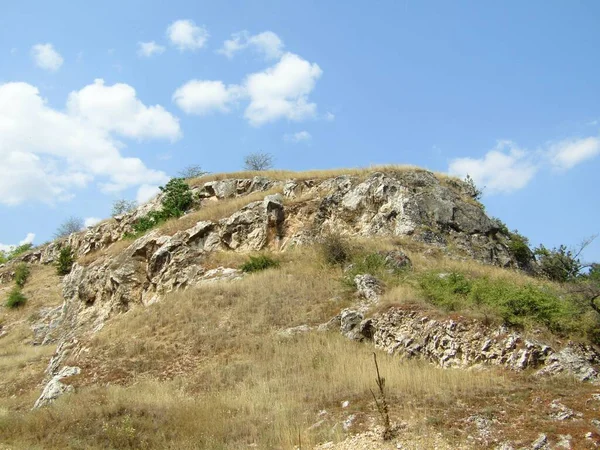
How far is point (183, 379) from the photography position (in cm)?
1398

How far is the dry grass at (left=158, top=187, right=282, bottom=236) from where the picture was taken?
2709cm

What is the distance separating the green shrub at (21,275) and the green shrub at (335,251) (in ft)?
97.4

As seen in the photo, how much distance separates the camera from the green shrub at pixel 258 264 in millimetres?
21938

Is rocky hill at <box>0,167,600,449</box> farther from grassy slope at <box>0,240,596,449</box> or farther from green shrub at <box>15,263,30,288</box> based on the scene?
green shrub at <box>15,263,30,288</box>

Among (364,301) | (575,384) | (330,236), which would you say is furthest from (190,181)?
(575,384)

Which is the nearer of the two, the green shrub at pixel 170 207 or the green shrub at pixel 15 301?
the green shrub at pixel 170 207

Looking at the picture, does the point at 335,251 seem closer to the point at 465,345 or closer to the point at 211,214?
the point at 211,214

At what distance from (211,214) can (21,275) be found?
22.3 metres

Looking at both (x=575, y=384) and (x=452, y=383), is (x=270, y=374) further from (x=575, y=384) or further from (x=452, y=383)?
(x=575, y=384)

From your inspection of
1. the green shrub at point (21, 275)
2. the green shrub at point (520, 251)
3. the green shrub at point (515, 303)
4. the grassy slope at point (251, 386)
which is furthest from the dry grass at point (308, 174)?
the green shrub at point (21, 275)

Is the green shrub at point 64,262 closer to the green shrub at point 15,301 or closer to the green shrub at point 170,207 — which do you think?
the green shrub at point 15,301

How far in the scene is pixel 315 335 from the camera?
15.5m

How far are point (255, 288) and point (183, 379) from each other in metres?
6.14

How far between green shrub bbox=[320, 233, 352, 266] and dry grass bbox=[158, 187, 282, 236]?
775cm
